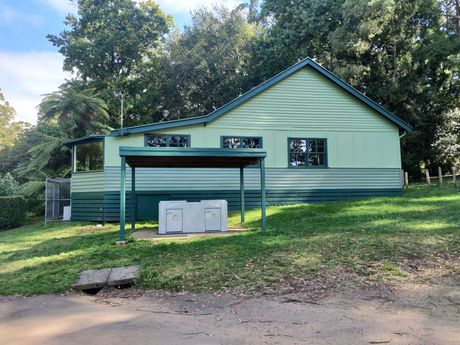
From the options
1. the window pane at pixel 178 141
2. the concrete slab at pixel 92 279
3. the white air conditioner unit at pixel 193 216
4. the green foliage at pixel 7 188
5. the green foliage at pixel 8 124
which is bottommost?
the concrete slab at pixel 92 279

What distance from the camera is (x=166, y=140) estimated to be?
14.9 m

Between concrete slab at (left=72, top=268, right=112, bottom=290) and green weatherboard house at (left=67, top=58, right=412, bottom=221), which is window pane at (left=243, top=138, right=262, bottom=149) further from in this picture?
concrete slab at (left=72, top=268, right=112, bottom=290)

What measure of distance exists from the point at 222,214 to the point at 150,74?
952 inches

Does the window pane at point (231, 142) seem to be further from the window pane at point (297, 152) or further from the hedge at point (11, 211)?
the hedge at point (11, 211)

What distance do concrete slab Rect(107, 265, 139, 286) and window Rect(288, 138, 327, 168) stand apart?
34.5 ft

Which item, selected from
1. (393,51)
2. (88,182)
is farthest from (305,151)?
(393,51)

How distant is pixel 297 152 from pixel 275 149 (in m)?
1.05

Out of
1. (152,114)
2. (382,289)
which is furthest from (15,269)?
(152,114)

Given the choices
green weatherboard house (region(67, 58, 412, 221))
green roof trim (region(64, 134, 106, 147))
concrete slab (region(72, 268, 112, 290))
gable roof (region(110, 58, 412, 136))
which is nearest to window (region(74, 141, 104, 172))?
green weatherboard house (region(67, 58, 412, 221))

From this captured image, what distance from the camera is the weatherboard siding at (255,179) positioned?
48.8 ft

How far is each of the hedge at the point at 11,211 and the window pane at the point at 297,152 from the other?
13.0m

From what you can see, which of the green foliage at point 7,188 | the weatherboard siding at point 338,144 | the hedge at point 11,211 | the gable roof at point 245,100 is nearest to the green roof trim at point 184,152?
the gable roof at point 245,100

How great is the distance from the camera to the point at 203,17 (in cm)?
3167

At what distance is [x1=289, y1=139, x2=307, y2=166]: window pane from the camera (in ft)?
52.9
